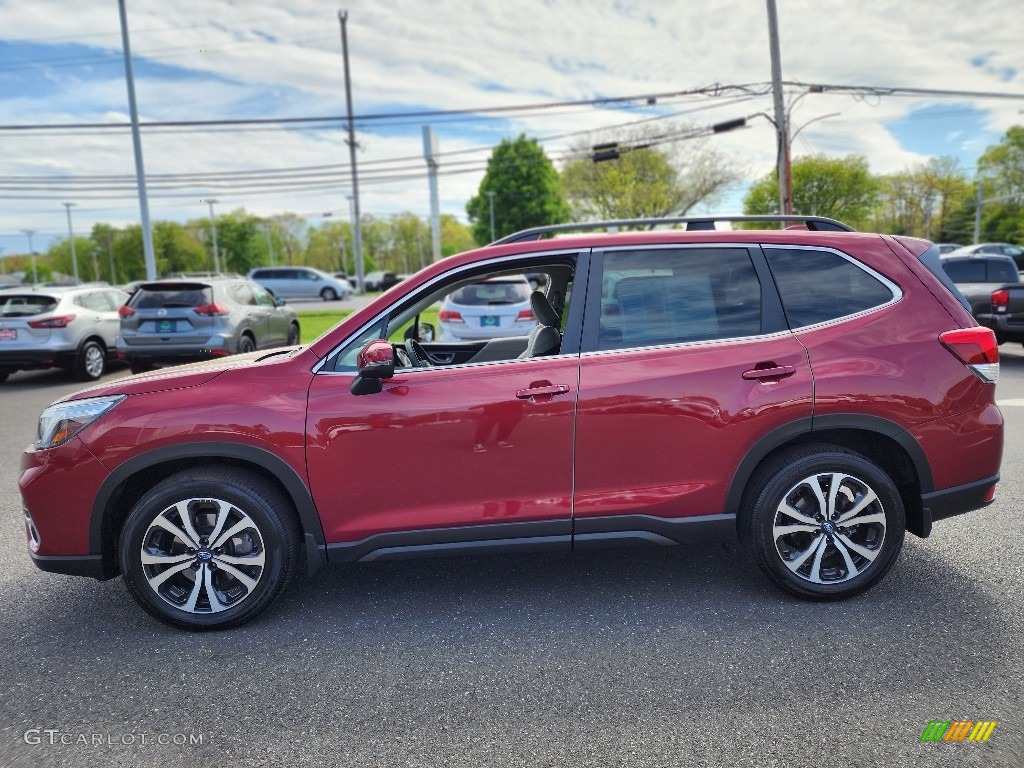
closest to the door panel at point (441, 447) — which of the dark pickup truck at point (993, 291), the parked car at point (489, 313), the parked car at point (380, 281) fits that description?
the parked car at point (489, 313)

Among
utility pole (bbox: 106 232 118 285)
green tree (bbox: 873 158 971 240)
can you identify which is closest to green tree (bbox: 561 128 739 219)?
green tree (bbox: 873 158 971 240)

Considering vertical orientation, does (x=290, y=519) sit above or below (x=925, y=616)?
above

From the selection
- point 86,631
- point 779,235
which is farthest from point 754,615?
point 86,631

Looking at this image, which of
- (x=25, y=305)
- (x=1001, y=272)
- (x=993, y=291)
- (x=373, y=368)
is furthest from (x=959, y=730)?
(x=25, y=305)

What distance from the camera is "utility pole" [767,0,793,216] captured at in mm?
21844

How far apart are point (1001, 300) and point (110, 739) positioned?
12.8 metres

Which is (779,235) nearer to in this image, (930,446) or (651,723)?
(930,446)

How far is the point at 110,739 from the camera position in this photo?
249 cm

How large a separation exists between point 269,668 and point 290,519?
0.66 meters

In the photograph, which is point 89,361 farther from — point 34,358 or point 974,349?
point 974,349

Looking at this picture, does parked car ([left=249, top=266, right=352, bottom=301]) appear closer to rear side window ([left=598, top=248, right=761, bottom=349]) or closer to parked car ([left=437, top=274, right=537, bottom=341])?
parked car ([left=437, top=274, right=537, bottom=341])

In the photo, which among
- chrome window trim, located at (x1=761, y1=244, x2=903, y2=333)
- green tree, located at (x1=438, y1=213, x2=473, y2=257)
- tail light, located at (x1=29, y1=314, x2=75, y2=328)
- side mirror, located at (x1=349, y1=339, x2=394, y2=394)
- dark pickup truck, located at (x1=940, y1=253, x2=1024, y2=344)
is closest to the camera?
side mirror, located at (x1=349, y1=339, x2=394, y2=394)

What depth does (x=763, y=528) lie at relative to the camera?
330 cm

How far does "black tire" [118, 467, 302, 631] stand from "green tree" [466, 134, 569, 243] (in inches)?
2669
